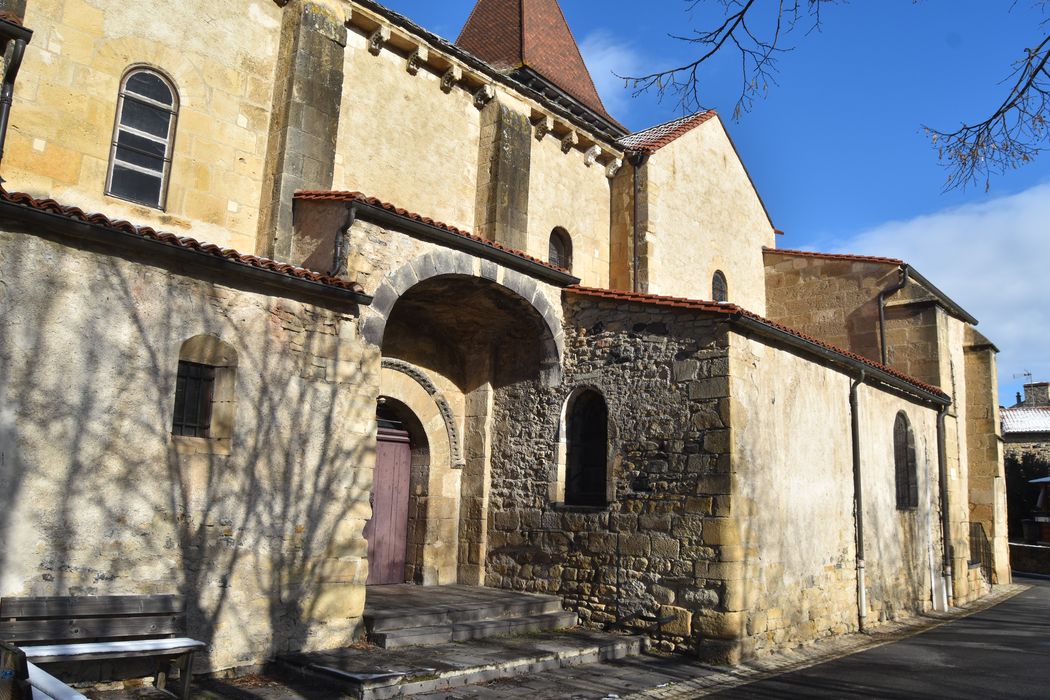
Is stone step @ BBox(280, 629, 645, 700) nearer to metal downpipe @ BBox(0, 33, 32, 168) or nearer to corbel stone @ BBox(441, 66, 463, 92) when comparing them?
metal downpipe @ BBox(0, 33, 32, 168)

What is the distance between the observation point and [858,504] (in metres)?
11.2

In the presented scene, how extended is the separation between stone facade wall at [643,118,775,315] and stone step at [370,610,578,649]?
5983 mm

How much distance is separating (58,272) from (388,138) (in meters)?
5.24

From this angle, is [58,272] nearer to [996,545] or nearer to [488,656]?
[488,656]

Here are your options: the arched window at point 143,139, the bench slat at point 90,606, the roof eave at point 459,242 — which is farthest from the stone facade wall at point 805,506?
the arched window at point 143,139

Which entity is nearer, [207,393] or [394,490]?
[207,393]

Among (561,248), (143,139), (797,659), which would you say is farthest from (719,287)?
(143,139)

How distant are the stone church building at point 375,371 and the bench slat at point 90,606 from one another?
0.62ft

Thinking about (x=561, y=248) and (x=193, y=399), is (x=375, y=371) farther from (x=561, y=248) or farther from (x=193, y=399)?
(x=561, y=248)

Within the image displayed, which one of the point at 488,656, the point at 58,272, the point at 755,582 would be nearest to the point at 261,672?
the point at 488,656

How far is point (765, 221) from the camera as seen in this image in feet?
57.5

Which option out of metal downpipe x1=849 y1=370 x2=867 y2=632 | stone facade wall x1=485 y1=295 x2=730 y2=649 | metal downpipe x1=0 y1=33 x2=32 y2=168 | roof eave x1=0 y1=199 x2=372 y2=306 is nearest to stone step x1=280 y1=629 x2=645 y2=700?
stone facade wall x1=485 y1=295 x2=730 y2=649

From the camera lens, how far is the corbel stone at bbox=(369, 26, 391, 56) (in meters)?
10.2

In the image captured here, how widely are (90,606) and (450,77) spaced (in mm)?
8091
